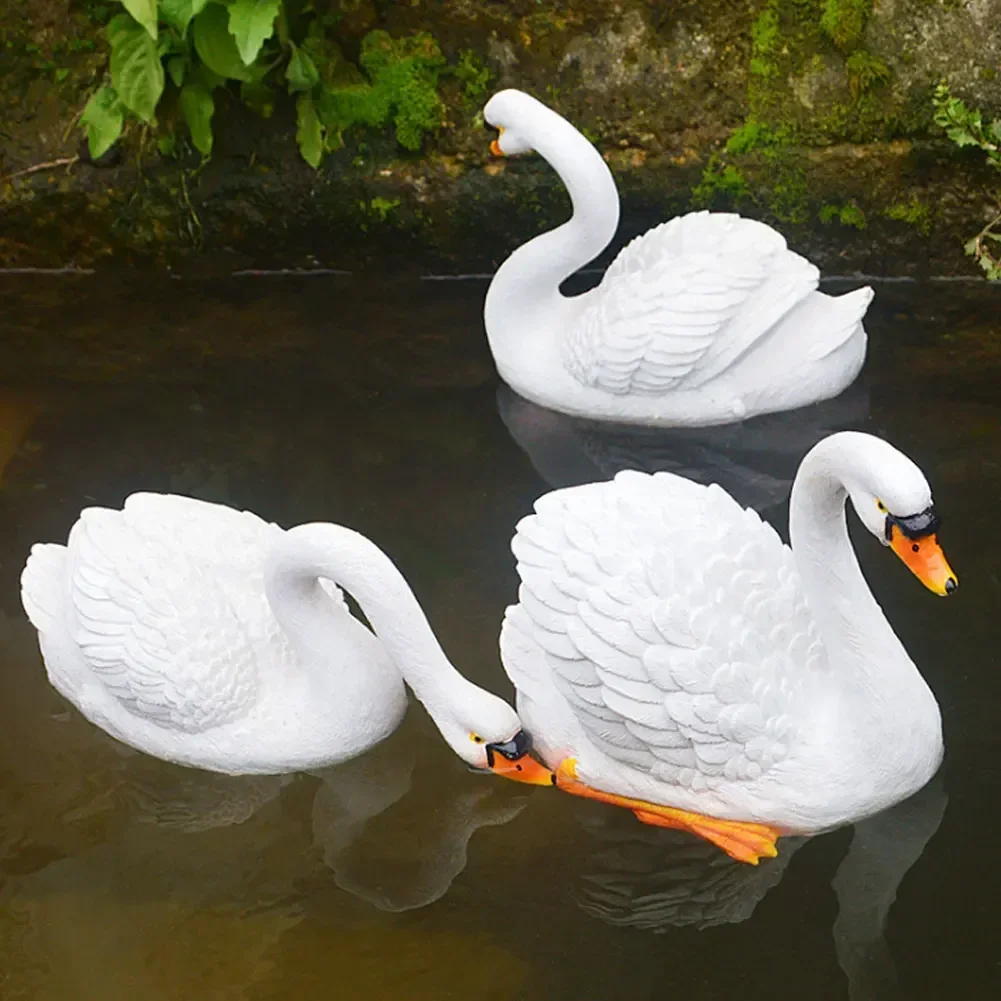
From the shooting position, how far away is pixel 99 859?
12.7 ft

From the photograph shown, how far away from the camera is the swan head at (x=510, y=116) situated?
5.42 metres

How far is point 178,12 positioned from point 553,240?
72.8 inches

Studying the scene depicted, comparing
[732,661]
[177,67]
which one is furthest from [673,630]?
[177,67]

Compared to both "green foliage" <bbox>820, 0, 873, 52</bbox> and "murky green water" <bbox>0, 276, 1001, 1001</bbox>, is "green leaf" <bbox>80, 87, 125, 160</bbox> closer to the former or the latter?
"murky green water" <bbox>0, 276, 1001, 1001</bbox>

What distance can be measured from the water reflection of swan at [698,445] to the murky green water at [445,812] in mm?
12

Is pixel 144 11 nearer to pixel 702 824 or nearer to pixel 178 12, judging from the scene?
pixel 178 12

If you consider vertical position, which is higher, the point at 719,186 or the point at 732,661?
the point at 719,186

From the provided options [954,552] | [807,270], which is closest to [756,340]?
[807,270]

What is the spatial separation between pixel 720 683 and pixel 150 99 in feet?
12.5

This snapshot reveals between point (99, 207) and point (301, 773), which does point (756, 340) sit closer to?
point (301, 773)

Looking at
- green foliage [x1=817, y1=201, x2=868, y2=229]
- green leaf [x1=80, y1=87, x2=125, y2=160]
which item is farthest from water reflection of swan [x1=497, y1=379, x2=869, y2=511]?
green leaf [x1=80, y1=87, x2=125, y2=160]

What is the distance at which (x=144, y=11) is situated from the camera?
5.82 metres

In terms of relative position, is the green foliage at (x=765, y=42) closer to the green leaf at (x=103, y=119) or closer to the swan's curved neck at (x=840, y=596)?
the green leaf at (x=103, y=119)

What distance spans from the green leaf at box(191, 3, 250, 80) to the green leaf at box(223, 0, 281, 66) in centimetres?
15
